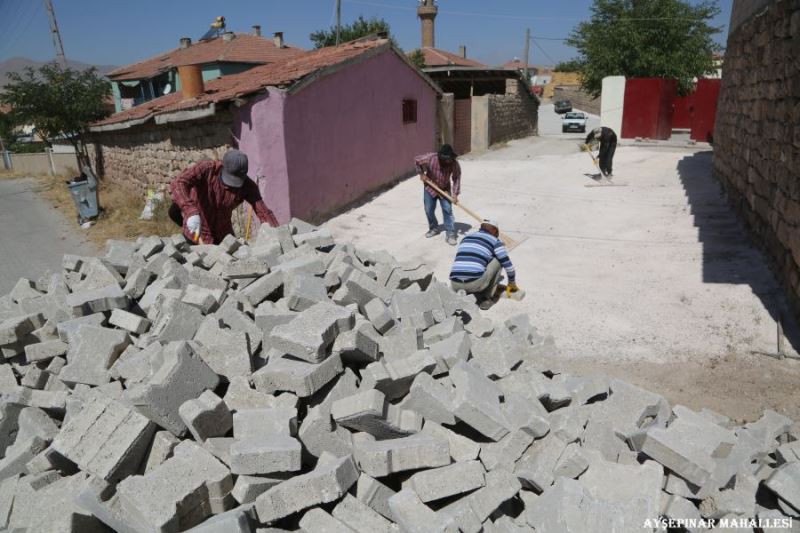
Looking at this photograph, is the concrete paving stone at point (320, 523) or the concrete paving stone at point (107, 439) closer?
the concrete paving stone at point (320, 523)

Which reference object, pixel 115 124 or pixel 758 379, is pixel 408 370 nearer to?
pixel 758 379

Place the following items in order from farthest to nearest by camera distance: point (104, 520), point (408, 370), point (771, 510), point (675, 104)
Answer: point (675, 104)
point (408, 370)
point (771, 510)
point (104, 520)

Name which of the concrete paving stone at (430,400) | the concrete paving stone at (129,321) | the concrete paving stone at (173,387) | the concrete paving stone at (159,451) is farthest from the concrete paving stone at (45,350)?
the concrete paving stone at (430,400)

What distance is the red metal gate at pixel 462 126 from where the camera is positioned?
16594 millimetres

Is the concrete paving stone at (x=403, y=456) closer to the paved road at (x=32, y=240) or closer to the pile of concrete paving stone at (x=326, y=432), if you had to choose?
the pile of concrete paving stone at (x=326, y=432)

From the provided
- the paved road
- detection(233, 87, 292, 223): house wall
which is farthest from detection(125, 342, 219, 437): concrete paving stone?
the paved road

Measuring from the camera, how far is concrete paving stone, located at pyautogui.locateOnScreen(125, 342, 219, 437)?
266 cm

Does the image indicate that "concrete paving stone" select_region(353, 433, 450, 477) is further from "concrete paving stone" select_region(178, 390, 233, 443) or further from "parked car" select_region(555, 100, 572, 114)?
"parked car" select_region(555, 100, 572, 114)

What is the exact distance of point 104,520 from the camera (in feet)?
7.58

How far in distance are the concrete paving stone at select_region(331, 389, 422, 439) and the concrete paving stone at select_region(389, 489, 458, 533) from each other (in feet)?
1.29

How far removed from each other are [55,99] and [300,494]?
58.3ft

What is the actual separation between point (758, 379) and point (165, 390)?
4.39m

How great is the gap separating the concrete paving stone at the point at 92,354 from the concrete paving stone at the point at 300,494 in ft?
4.94

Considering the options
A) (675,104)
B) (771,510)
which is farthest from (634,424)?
(675,104)
